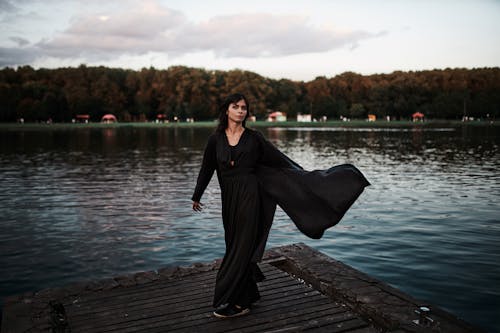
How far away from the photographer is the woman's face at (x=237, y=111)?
5.45m

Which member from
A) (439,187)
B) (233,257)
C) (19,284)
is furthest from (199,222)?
(439,187)

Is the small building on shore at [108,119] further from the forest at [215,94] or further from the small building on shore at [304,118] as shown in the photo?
the small building on shore at [304,118]

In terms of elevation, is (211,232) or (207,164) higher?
(207,164)

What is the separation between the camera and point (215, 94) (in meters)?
131

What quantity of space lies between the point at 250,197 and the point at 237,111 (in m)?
1.02

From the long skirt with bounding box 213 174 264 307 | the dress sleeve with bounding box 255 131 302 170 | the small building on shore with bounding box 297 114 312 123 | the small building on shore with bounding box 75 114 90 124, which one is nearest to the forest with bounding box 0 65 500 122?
the small building on shore with bounding box 75 114 90 124

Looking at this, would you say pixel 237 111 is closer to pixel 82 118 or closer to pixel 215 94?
pixel 82 118

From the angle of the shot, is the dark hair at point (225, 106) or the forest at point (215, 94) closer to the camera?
the dark hair at point (225, 106)

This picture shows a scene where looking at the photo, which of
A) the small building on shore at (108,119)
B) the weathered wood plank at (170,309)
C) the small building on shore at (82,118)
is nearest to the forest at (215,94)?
the small building on shore at (82,118)

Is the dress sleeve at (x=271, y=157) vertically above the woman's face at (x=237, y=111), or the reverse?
the woman's face at (x=237, y=111)

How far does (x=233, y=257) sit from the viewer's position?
548cm

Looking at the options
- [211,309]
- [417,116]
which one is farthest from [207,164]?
[417,116]

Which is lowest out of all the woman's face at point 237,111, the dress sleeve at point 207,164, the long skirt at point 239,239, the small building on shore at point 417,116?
the long skirt at point 239,239

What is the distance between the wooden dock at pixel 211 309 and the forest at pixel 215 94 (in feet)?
356
